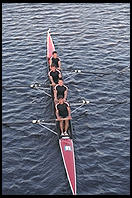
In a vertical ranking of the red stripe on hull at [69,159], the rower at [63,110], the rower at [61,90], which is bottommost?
the red stripe on hull at [69,159]

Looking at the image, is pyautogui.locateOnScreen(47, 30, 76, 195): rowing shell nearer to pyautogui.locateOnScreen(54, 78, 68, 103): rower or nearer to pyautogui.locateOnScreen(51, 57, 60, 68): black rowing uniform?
pyautogui.locateOnScreen(54, 78, 68, 103): rower

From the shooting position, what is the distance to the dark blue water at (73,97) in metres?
18.3

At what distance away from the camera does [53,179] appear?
18.1 meters

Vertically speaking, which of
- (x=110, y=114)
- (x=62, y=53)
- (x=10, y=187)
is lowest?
(x=10, y=187)

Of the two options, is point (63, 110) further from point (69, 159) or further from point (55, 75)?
point (55, 75)

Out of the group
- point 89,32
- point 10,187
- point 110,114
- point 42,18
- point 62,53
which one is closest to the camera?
point 10,187

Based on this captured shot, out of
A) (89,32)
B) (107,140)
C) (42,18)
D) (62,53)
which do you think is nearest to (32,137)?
(107,140)

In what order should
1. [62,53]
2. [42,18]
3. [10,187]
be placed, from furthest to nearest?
[42,18], [62,53], [10,187]

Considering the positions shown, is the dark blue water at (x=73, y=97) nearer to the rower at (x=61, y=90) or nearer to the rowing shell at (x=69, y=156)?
the rowing shell at (x=69, y=156)

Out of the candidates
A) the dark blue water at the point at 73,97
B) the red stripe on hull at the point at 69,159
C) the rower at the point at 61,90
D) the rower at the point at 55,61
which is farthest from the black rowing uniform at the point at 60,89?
the rower at the point at 55,61

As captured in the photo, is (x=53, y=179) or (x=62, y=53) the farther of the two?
(x=62, y=53)

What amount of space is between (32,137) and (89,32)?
18.2m

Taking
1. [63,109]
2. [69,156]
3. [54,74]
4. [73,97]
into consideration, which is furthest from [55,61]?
[69,156]

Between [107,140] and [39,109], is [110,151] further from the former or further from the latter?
[39,109]
